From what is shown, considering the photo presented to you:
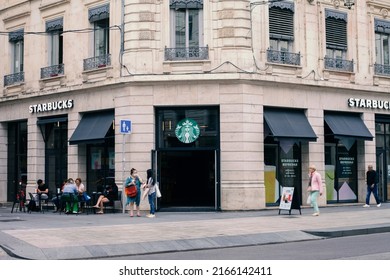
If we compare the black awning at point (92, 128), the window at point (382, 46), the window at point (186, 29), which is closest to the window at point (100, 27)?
the black awning at point (92, 128)

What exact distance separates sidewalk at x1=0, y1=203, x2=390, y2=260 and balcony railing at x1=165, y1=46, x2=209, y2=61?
592cm

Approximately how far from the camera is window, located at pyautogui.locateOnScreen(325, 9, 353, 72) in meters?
26.0

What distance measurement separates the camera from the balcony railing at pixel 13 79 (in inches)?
1152

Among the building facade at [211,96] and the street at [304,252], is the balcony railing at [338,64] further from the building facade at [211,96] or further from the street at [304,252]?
the street at [304,252]

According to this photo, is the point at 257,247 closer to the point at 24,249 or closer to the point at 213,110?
the point at 24,249

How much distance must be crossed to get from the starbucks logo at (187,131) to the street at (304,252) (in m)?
8.88

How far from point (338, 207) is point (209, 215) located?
21.4 feet

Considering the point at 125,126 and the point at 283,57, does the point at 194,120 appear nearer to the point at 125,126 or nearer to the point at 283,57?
the point at 125,126

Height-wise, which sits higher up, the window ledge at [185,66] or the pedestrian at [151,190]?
the window ledge at [185,66]

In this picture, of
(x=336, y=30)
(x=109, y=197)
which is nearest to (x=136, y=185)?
(x=109, y=197)

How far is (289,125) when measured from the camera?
2416 cm

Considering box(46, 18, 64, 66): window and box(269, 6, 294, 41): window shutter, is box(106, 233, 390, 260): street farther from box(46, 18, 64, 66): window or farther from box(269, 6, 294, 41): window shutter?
box(46, 18, 64, 66): window

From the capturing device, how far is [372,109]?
89.5 feet
